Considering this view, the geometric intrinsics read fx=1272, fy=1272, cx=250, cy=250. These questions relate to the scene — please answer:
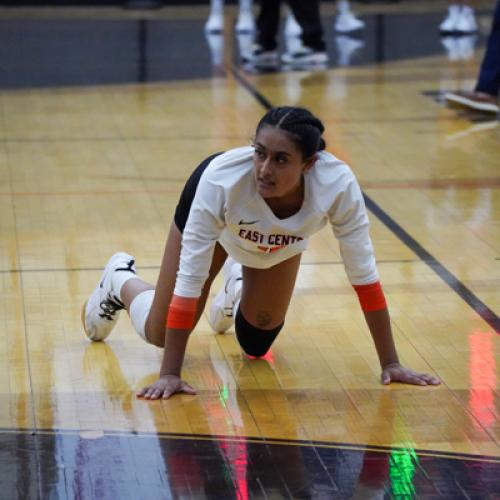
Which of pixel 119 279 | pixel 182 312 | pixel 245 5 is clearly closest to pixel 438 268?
pixel 119 279

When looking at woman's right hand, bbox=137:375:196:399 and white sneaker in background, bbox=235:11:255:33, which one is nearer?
woman's right hand, bbox=137:375:196:399

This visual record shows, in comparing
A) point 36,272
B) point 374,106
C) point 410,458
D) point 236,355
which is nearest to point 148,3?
point 374,106

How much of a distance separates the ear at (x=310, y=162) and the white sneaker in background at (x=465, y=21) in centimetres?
920

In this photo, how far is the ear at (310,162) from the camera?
3.57m

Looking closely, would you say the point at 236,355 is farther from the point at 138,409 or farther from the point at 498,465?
the point at 498,465

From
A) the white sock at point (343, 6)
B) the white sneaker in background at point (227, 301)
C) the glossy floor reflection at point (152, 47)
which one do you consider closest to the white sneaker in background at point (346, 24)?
the white sock at point (343, 6)

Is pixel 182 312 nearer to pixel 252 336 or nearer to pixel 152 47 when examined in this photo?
pixel 252 336

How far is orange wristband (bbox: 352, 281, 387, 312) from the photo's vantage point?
3.76m

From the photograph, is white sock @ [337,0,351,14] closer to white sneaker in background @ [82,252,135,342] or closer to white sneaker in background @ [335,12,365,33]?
white sneaker in background @ [335,12,365,33]

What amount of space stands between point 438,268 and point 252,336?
1334 millimetres

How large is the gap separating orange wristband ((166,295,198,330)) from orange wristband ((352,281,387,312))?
0.49 m

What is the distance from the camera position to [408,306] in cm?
474

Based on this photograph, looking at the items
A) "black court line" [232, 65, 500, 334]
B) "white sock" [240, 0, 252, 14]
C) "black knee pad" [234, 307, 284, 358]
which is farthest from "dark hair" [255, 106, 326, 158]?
"white sock" [240, 0, 252, 14]

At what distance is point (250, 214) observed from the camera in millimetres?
3648
